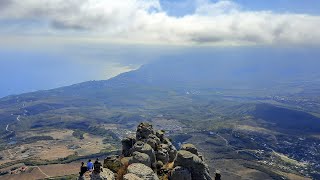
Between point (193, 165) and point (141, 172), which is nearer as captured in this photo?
point (141, 172)

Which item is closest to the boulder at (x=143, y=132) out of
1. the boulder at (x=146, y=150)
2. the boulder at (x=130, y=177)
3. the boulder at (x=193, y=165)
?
the boulder at (x=146, y=150)

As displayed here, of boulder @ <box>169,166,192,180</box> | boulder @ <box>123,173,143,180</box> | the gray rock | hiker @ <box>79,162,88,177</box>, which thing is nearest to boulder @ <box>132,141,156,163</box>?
the gray rock

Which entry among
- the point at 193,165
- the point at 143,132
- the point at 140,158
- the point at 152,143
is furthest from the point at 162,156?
the point at 193,165

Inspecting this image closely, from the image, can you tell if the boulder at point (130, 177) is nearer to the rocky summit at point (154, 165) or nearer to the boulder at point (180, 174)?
the rocky summit at point (154, 165)

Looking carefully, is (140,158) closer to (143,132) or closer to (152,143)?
(152,143)

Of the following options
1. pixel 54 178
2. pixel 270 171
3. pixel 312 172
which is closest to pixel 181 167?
pixel 54 178

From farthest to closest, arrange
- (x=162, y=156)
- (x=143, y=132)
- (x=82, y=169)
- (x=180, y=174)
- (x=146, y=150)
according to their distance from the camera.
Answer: (x=143, y=132) < (x=162, y=156) < (x=146, y=150) < (x=180, y=174) < (x=82, y=169)

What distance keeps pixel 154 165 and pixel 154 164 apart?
13cm

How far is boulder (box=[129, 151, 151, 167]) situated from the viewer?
41963 mm

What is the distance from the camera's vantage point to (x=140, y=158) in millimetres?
42469

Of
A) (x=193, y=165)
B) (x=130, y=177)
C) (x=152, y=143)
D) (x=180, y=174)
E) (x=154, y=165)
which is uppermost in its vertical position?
(x=130, y=177)

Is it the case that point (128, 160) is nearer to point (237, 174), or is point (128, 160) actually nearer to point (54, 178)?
point (54, 178)

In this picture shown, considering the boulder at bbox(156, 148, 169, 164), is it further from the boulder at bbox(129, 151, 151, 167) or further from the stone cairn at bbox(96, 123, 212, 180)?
the boulder at bbox(129, 151, 151, 167)

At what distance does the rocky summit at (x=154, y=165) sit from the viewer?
3631 centimetres
